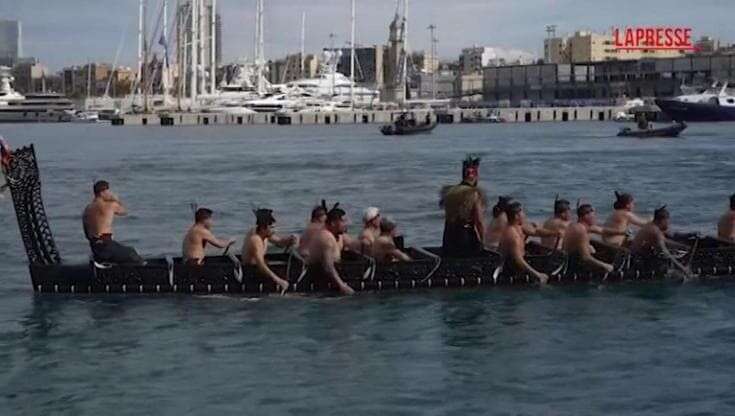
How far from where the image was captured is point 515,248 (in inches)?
910

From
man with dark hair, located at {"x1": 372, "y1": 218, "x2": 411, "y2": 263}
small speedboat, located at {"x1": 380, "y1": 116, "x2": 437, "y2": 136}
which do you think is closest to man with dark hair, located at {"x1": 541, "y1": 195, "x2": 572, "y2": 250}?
man with dark hair, located at {"x1": 372, "y1": 218, "x2": 411, "y2": 263}

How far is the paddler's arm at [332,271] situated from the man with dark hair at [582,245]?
162 inches

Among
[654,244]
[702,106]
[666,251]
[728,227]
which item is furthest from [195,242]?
[702,106]

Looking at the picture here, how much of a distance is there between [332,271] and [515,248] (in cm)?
333

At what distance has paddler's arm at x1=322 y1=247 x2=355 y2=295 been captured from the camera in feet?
73.3

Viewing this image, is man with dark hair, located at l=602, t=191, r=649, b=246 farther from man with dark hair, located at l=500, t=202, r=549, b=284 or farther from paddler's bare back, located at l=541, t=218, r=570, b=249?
man with dark hair, located at l=500, t=202, r=549, b=284

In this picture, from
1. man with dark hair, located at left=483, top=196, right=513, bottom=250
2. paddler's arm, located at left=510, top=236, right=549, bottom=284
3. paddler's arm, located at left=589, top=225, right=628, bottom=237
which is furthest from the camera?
man with dark hair, located at left=483, top=196, right=513, bottom=250

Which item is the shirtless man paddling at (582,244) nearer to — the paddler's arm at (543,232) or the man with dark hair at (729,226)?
the paddler's arm at (543,232)

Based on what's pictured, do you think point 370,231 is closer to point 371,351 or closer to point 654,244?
point 371,351

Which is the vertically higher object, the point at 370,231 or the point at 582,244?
the point at 370,231

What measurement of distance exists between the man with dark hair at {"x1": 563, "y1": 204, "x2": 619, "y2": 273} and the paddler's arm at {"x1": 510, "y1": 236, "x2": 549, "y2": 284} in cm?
63

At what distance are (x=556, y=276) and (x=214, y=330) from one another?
664cm

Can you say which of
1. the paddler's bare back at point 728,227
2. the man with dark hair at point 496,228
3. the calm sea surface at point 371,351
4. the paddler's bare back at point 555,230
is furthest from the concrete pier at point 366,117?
the paddler's bare back at point 555,230

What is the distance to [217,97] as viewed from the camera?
178375mm
